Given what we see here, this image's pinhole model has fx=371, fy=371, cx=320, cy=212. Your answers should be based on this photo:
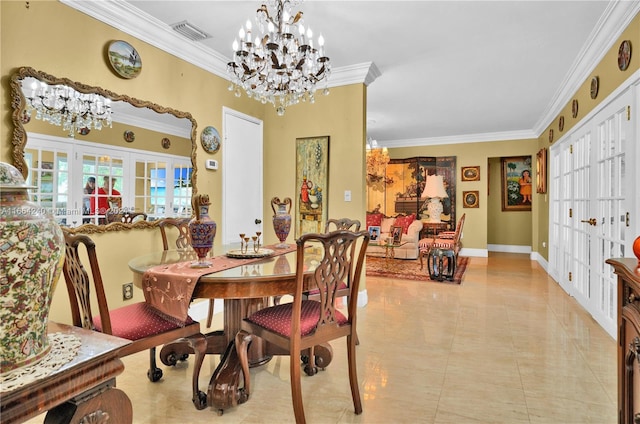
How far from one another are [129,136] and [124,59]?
0.59 metres

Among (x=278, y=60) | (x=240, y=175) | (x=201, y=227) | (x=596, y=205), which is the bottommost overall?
(x=201, y=227)

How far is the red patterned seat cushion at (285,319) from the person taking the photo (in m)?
1.85

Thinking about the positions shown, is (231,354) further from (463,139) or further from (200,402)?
(463,139)

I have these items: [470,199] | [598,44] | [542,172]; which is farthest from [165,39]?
[470,199]

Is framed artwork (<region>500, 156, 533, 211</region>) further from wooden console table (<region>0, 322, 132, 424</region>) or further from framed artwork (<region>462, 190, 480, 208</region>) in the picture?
wooden console table (<region>0, 322, 132, 424</region>)

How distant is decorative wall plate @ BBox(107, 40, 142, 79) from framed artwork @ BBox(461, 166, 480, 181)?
6757mm

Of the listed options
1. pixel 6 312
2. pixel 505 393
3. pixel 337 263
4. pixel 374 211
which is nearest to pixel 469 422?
pixel 505 393

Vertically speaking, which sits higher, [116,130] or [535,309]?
[116,130]

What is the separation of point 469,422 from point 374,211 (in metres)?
7.01

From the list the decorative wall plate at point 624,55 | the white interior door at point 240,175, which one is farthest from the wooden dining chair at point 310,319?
the decorative wall plate at point 624,55

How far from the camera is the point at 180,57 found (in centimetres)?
337

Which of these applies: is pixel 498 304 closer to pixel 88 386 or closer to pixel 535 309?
pixel 535 309

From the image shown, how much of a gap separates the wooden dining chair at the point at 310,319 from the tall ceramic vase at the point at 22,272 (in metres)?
1.02

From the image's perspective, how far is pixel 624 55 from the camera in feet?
9.14
